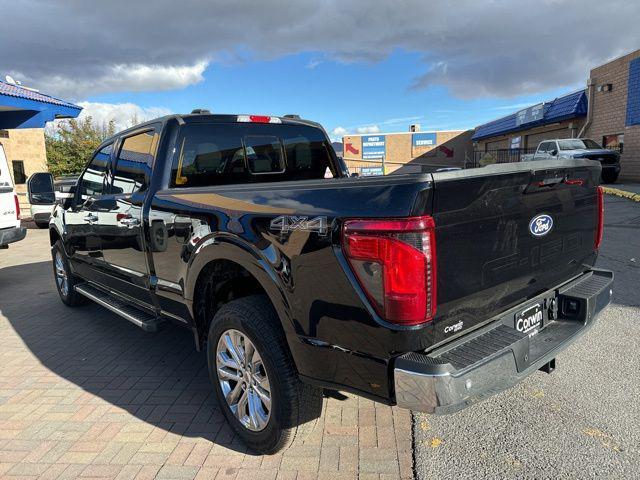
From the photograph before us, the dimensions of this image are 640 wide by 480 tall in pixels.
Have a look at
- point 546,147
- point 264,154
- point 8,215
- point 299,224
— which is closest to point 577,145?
point 546,147

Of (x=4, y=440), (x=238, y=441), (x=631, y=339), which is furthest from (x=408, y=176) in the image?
(x=631, y=339)

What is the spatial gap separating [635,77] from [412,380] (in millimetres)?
23601

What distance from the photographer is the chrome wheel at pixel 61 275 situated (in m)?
5.82

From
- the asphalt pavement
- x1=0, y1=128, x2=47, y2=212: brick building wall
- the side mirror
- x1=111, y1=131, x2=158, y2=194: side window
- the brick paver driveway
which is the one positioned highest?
x1=0, y1=128, x2=47, y2=212: brick building wall

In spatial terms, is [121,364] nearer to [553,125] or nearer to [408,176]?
[408,176]

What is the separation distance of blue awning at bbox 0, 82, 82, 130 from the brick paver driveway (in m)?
11.9

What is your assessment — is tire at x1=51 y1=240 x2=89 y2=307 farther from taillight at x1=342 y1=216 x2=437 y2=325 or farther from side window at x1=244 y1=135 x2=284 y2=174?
taillight at x1=342 y1=216 x2=437 y2=325

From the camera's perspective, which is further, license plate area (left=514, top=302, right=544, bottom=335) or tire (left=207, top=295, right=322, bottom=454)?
license plate area (left=514, top=302, right=544, bottom=335)

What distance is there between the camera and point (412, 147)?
1907 inches

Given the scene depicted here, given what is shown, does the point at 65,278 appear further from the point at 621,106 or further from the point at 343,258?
the point at 621,106

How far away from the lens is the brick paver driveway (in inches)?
106


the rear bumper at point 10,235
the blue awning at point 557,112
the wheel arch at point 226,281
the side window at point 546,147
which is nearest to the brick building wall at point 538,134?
the blue awning at point 557,112

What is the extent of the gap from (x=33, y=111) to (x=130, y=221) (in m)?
14.7

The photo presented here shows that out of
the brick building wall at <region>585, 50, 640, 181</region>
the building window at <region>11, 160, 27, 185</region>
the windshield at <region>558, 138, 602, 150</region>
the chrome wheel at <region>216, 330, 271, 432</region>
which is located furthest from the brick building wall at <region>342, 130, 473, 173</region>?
the chrome wheel at <region>216, 330, 271, 432</region>
